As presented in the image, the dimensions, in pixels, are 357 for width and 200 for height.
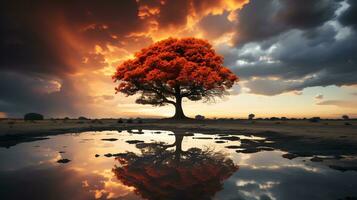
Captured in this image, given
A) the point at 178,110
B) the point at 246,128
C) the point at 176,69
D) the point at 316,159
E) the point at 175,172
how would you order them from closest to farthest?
the point at 175,172
the point at 316,159
the point at 246,128
the point at 176,69
the point at 178,110

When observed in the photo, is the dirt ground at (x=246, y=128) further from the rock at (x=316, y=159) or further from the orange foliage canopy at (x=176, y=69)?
the orange foliage canopy at (x=176, y=69)

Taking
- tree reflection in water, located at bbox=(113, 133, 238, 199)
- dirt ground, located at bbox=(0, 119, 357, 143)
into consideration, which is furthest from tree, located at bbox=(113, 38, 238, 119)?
tree reflection in water, located at bbox=(113, 133, 238, 199)

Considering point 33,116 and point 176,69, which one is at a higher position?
point 176,69

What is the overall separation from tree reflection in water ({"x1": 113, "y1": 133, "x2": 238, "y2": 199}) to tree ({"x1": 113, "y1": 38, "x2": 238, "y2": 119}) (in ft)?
75.6

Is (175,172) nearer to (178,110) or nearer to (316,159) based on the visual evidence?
(316,159)

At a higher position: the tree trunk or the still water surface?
the tree trunk

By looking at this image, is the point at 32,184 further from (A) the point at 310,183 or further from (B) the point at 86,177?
(A) the point at 310,183

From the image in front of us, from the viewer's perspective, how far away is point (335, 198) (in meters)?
4.03

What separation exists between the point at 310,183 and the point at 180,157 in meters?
3.89

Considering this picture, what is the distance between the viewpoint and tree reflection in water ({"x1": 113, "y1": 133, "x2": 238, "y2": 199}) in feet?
14.4

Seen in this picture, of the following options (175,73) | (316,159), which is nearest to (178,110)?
(175,73)

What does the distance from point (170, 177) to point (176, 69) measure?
2698cm

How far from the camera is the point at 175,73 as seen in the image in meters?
32.0

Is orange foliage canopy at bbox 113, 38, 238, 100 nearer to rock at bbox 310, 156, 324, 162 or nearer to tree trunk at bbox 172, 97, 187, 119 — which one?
tree trunk at bbox 172, 97, 187, 119
